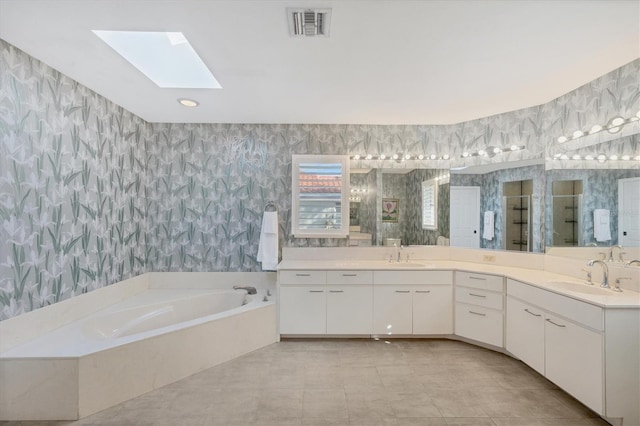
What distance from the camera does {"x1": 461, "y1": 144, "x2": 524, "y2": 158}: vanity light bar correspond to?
11.3 feet

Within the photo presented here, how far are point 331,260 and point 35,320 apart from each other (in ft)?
8.98

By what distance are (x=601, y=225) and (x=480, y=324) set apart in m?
1.35

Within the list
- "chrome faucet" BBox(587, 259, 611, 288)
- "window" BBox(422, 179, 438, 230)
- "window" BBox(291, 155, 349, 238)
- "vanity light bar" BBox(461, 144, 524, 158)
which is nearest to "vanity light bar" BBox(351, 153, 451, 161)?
"window" BBox(291, 155, 349, 238)

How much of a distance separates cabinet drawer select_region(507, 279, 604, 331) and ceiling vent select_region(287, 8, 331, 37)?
2469 millimetres

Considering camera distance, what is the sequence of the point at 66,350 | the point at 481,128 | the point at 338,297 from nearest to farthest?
the point at 66,350, the point at 338,297, the point at 481,128

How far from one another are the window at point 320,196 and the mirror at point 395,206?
14 cm

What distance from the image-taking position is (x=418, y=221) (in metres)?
3.84

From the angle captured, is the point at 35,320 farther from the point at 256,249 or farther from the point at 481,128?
the point at 481,128

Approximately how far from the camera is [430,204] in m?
3.84

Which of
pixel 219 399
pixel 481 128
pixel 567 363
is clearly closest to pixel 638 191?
pixel 567 363

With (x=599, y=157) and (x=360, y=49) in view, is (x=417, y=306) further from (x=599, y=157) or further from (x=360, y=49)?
(x=360, y=49)

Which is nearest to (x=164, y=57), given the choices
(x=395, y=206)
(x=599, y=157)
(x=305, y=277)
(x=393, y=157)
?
(x=305, y=277)

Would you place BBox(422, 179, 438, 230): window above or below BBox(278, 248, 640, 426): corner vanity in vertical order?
above

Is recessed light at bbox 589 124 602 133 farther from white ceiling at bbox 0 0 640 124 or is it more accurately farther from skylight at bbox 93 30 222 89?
skylight at bbox 93 30 222 89
